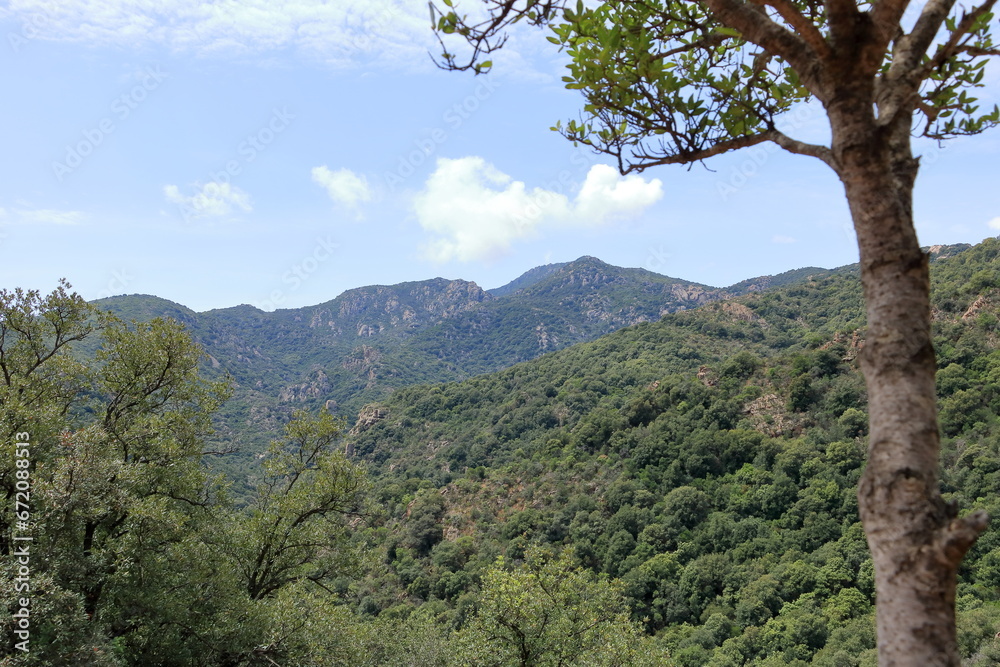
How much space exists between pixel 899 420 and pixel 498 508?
47379 millimetres

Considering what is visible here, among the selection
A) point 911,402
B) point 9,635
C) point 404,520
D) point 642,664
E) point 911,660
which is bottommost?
point 404,520

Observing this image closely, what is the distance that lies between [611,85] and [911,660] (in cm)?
346

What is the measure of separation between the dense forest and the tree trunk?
27.5 ft

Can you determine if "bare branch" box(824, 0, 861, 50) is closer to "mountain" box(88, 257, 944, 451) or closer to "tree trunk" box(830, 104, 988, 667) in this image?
"tree trunk" box(830, 104, 988, 667)

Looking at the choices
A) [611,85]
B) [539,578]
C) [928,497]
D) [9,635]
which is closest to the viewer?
[928,497]

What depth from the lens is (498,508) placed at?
1854 inches

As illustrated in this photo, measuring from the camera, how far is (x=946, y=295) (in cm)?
4162

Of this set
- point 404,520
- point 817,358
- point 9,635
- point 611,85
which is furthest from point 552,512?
point 611,85

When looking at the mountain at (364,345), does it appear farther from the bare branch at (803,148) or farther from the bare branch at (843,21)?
the bare branch at (843,21)

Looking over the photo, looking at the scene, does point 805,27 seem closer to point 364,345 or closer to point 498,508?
point 498,508

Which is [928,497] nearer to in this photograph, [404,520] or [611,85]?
[611,85]

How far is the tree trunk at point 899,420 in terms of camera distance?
183cm

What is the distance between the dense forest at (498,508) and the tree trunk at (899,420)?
330 inches

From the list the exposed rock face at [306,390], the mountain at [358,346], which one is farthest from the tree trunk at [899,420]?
the exposed rock face at [306,390]
